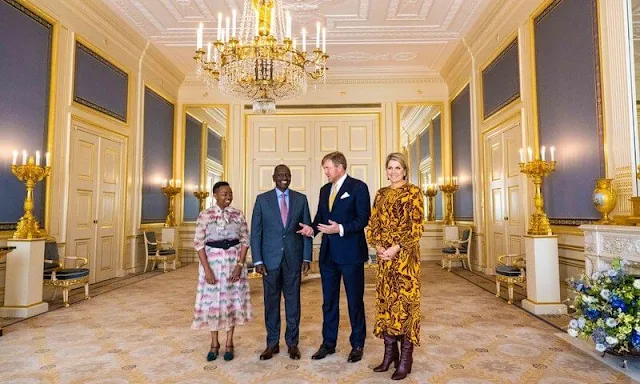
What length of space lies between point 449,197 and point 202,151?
5.84 m

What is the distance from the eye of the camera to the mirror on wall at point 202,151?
378 inches

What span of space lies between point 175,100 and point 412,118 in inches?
224

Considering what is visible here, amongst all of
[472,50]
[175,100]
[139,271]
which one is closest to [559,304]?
[472,50]

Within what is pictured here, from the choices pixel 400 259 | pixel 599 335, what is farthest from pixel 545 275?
pixel 400 259

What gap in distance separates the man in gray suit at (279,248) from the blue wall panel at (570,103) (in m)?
3.22

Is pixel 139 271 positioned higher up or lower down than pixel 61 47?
lower down

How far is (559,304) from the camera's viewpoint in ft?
14.3

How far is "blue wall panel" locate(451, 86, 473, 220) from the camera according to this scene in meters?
8.11

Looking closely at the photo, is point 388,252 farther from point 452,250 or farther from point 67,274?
point 452,250

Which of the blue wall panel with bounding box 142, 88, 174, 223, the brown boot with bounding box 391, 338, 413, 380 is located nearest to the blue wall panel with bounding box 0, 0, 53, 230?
the blue wall panel with bounding box 142, 88, 174, 223

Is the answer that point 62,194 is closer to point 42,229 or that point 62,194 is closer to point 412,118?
point 42,229

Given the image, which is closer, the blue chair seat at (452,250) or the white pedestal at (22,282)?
the white pedestal at (22,282)

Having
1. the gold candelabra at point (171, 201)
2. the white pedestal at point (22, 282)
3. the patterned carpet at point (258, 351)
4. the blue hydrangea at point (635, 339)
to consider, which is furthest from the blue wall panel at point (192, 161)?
the blue hydrangea at point (635, 339)

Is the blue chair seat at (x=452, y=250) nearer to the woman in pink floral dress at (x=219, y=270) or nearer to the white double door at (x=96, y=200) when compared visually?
the woman in pink floral dress at (x=219, y=270)
